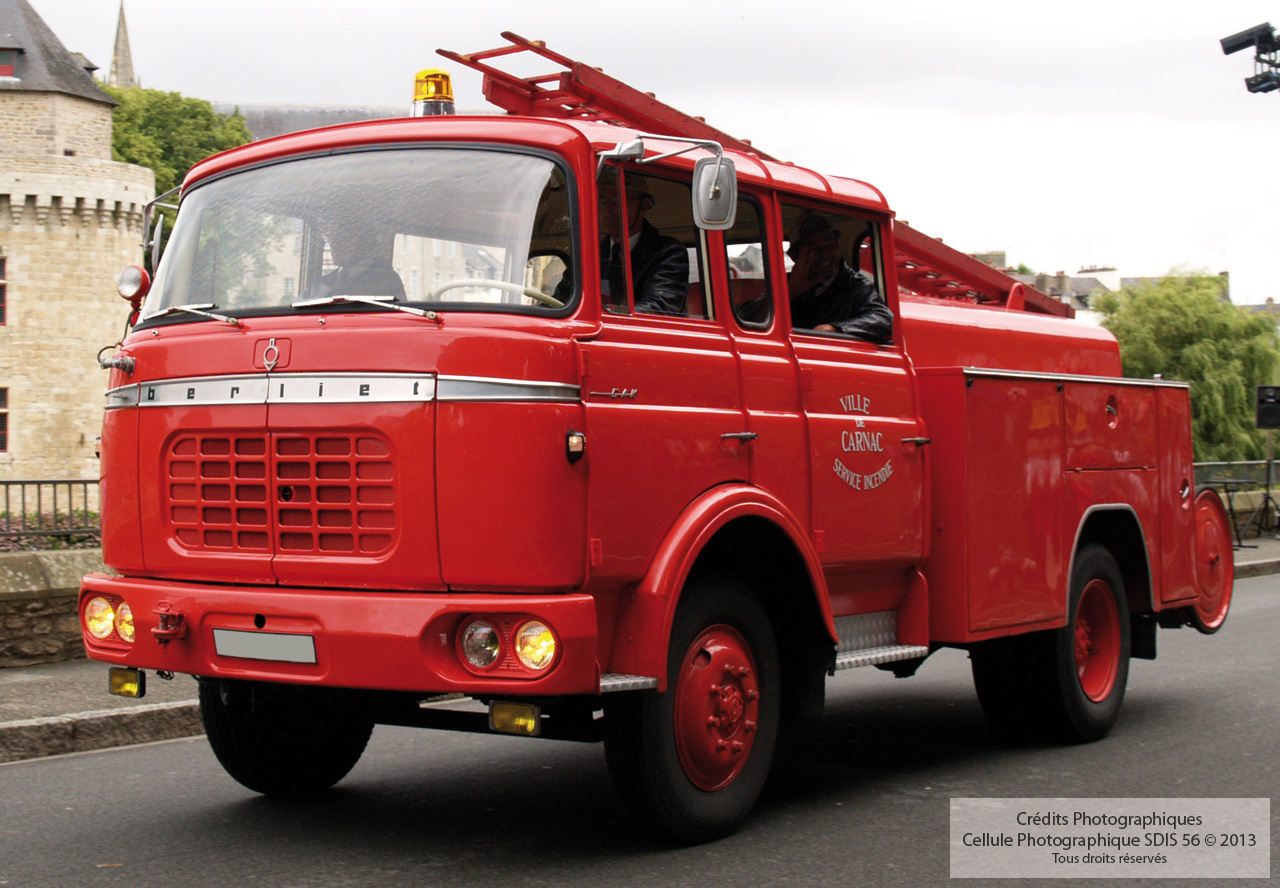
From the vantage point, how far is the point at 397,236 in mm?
5512

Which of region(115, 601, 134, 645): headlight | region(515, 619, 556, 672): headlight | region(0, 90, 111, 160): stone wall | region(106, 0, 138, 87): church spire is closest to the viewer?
Answer: region(515, 619, 556, 672): headlight

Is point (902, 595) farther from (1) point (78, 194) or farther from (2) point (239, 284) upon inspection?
(1) point (78, 194)

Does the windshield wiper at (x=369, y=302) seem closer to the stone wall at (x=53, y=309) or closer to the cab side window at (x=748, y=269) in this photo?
the cab side window at (x=748, y=269)

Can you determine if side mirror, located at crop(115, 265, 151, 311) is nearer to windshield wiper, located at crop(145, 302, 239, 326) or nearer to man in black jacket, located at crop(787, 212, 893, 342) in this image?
windshield wiper, located at crop(145, 302, 239, 326)

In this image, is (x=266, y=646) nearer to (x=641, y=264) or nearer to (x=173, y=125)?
(x=641, y=264)

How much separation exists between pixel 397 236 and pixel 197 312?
33.1 inches

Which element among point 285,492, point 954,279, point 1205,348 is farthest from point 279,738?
point 1205,348

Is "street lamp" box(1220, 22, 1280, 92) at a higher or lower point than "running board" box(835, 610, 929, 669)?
higher

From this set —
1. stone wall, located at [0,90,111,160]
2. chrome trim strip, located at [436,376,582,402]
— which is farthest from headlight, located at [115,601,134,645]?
stone wall, located at [0,90,111,160]

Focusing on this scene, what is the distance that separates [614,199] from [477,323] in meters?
0.77

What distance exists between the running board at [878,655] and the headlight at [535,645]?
1.69m

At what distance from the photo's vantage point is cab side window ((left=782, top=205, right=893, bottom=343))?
22.0 ft

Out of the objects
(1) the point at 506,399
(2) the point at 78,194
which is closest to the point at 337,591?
(1) the point at 506,399

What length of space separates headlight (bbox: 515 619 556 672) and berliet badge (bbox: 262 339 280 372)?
1.29 m
